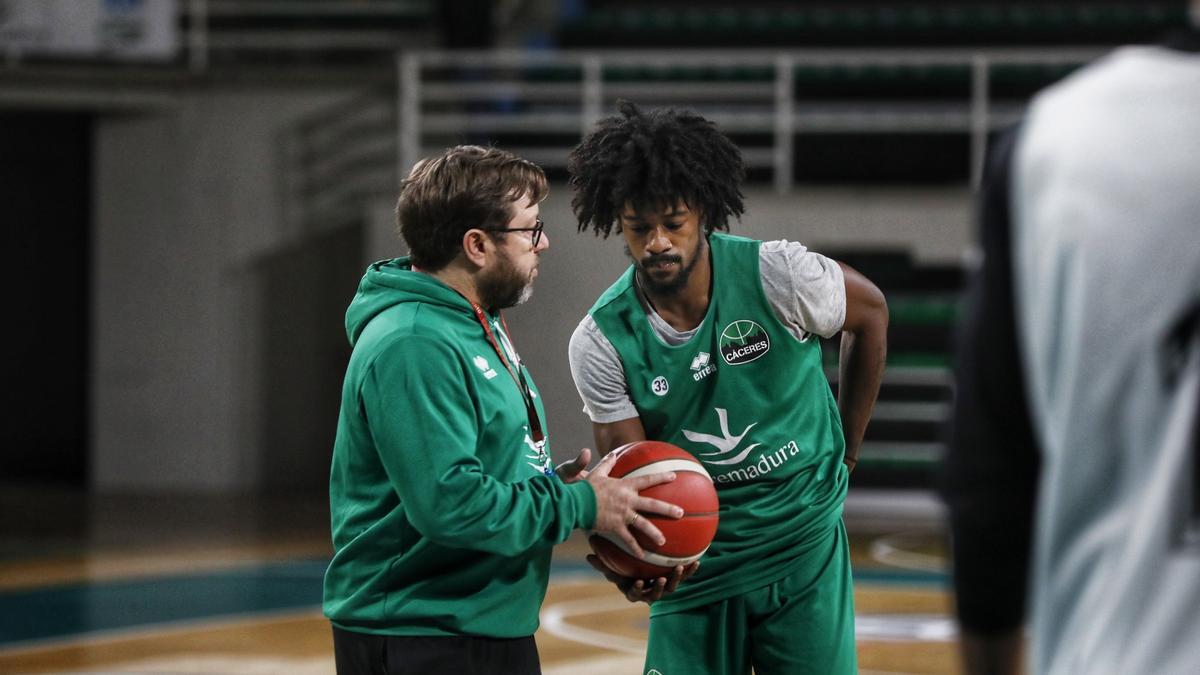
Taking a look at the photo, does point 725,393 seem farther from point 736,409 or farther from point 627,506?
point 627,506

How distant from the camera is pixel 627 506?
303cm

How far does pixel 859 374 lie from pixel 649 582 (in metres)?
0.90

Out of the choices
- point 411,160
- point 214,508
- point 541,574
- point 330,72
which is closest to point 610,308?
point 541,574

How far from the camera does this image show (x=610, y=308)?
355cm

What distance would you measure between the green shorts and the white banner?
1053 cm

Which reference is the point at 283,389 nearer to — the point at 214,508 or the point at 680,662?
the point at 214,508

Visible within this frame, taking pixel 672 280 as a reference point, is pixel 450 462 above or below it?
below

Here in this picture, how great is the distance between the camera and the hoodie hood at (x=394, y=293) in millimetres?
2908

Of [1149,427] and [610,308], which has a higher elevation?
[1149,427]

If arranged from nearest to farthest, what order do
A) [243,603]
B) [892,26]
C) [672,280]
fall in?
[672,280] → [243,603] → [892,26]

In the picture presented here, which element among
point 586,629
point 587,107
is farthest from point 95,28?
point 586,629

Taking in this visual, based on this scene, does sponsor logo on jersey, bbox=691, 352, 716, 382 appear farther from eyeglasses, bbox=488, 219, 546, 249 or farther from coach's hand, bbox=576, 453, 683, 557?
eyeglasses, bbox=488, 219, 546, 249

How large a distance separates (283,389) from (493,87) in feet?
12.5

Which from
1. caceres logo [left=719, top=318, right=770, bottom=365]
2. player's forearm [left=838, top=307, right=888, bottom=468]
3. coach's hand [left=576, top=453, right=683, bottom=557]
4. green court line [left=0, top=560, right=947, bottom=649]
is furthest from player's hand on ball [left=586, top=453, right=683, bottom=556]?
green court line [left=0, top=560, right=947, bottom=649]
